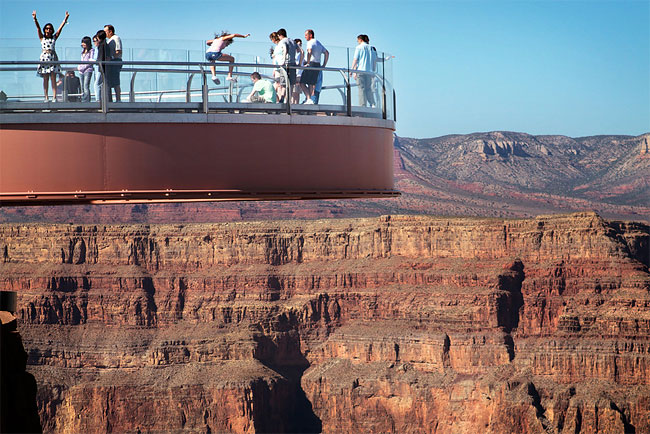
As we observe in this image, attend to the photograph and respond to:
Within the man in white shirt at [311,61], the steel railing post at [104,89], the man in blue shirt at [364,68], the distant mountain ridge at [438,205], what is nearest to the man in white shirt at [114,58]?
the steel railing post at [104,89]

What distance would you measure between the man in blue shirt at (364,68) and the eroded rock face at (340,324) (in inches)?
2989

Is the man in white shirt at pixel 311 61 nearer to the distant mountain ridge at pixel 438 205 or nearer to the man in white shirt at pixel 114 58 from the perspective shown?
the man in white shirt at pixel 114 58

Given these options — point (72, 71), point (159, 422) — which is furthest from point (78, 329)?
point (72, 71)

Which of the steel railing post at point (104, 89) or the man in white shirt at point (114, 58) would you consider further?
the man in white shirt at point (114, 58)

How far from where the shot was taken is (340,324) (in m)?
114

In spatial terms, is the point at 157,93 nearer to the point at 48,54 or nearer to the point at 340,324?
the point at 48,54

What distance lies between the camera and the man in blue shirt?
75.8 ft

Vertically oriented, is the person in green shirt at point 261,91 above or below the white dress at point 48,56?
Result: below

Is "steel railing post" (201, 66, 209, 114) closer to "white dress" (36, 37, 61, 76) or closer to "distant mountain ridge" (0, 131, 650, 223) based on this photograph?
"white dress" (36, 37, 61, 76)

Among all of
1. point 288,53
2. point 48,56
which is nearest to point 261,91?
point 288,53

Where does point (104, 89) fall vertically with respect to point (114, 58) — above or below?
below

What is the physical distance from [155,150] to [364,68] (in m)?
5.51

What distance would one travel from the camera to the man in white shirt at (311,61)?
2195 centimetres

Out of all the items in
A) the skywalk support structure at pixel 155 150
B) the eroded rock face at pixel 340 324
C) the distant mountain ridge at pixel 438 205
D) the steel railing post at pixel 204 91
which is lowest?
the eroded rock face at pixel 340 324
